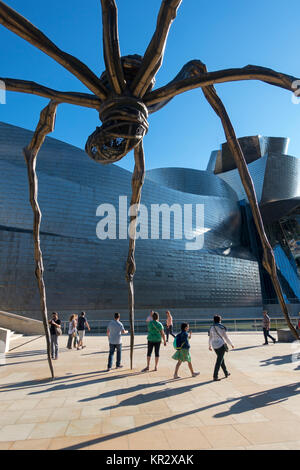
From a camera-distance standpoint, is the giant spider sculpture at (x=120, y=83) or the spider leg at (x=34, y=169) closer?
the giant spider sculpture at (x=120, y=83)

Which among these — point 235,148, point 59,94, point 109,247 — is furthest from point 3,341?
point 109,247

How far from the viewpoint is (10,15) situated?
152 inches

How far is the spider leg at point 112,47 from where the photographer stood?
3.99 meters

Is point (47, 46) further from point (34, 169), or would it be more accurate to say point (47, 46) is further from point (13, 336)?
point (13, 336)

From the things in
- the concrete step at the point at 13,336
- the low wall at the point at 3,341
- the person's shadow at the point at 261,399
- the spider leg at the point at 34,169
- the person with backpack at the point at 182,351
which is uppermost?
the spider leg at the point at 34,169

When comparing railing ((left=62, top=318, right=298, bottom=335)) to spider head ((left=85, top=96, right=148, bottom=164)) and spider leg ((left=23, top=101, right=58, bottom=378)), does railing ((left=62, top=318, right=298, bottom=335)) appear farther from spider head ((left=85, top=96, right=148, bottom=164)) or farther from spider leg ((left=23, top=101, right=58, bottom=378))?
spider head ((left=85, top=96, right=148, bottom=164))

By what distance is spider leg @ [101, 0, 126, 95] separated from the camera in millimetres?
3986

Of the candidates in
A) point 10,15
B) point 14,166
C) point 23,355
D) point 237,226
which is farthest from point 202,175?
point 10,15

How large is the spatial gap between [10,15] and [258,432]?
21.4 feet

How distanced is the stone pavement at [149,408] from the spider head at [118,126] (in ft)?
13.1

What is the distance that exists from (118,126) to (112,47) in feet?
3.76

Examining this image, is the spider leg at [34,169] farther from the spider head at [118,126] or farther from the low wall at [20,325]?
the low wall at [20,325]

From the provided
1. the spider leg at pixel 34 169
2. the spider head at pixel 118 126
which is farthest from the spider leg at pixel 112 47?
the spider leg at pixel 34 169

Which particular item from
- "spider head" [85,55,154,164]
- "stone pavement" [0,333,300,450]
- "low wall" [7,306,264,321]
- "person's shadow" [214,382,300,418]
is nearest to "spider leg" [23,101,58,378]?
"stone pavement" [0,333,300,450]
